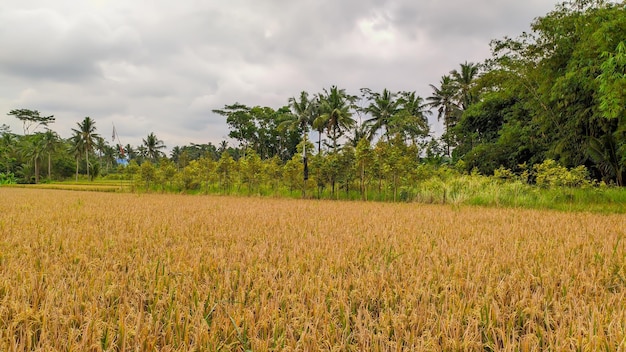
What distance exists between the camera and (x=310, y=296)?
2.30 m

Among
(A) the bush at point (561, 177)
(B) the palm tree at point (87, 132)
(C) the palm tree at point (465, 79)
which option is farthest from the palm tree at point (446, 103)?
(B) the palm tree at point (87, 132)

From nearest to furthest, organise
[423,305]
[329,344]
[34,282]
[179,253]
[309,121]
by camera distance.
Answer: [329,344]
[423,305]
[34,282]
[179,253]
[309,121]

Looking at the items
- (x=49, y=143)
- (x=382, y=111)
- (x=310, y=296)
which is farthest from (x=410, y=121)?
(x=49, y=143)

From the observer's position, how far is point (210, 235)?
4.95 meters

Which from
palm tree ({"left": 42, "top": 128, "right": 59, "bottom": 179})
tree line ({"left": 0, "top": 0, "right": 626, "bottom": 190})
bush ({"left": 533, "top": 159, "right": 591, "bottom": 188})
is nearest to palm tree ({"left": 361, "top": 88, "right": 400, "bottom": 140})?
tree line ({"left": 0, "top": 0, "right": 626, "bottom": 190})

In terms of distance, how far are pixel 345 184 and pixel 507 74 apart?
968 cm

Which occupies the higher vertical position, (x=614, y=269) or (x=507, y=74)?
(x=507, y=74)

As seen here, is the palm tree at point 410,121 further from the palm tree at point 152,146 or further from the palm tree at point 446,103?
the palm tree at point 152,146

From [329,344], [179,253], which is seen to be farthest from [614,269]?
[179,253]

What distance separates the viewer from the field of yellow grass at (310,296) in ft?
5.49

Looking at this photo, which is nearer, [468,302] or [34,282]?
[468,302]

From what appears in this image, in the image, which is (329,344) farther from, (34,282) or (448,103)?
(448,103)

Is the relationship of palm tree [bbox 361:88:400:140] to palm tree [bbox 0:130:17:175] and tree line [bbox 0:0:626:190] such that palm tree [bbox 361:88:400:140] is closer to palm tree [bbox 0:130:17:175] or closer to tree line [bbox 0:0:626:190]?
tree line [bbox 0:0:626:190]

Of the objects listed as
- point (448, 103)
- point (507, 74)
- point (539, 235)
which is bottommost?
point (539, 235)
